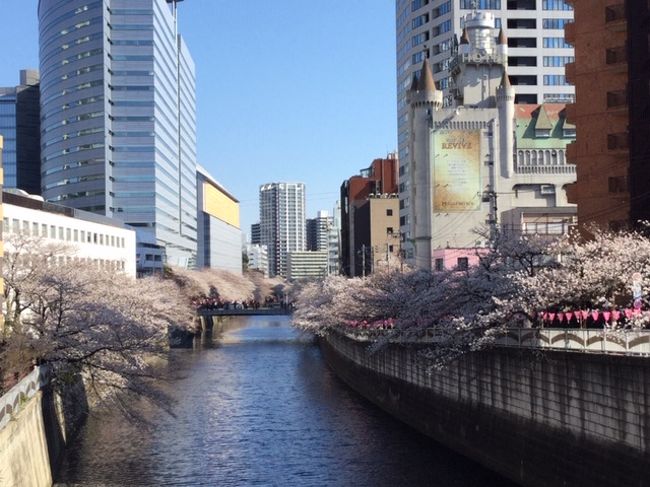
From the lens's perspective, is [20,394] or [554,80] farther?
[554,80]

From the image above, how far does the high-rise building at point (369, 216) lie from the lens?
5477 inches

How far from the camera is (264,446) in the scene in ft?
129

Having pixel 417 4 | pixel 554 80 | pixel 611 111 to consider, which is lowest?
pixel 611 111

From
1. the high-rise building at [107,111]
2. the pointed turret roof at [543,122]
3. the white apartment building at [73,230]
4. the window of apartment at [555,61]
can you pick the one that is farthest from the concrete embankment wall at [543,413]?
the high-rise building at [107,111]

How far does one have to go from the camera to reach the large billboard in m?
86.9

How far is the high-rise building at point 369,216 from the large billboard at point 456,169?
33.3 metres

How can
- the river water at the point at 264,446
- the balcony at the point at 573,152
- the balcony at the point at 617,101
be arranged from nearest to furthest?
the river water at the point at 264,446
the balcony at the point at 617,101
the balcony at the point at 573,152

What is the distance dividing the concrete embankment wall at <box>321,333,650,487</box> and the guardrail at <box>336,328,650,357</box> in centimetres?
37

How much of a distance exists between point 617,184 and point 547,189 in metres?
40.4

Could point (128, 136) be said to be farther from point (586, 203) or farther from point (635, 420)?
point (635, 420)

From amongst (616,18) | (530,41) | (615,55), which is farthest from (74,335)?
(530,41)

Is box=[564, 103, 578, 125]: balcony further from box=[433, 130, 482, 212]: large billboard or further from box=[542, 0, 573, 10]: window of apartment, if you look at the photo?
box=[542, 0, 573, 10]: window of apartment

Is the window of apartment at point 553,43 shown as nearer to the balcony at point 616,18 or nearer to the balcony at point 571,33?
the balcony at point 571,33

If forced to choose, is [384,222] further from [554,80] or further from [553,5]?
[553,5]
